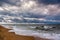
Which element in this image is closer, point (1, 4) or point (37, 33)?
point (37, 33)

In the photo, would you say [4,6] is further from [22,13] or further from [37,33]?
[37,33]

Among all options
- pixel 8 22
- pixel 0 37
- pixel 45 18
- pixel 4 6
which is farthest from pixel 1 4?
pixel 45 18

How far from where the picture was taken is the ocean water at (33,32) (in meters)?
1.34

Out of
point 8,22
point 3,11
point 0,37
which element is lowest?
point 0,37

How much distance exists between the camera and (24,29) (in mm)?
1427

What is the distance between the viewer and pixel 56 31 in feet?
4.44

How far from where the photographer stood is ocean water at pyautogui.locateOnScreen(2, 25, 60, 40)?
1.34 meters

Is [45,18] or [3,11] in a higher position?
[3,11]

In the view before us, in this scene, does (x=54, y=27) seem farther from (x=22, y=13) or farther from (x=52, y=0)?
(x=22, y=13)

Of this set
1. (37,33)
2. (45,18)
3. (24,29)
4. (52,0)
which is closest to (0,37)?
(24,29)

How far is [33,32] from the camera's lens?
4.64ft

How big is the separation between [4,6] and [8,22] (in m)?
0.21

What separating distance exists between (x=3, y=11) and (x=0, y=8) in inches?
2.4

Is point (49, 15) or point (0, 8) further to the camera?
point (0, 8)
